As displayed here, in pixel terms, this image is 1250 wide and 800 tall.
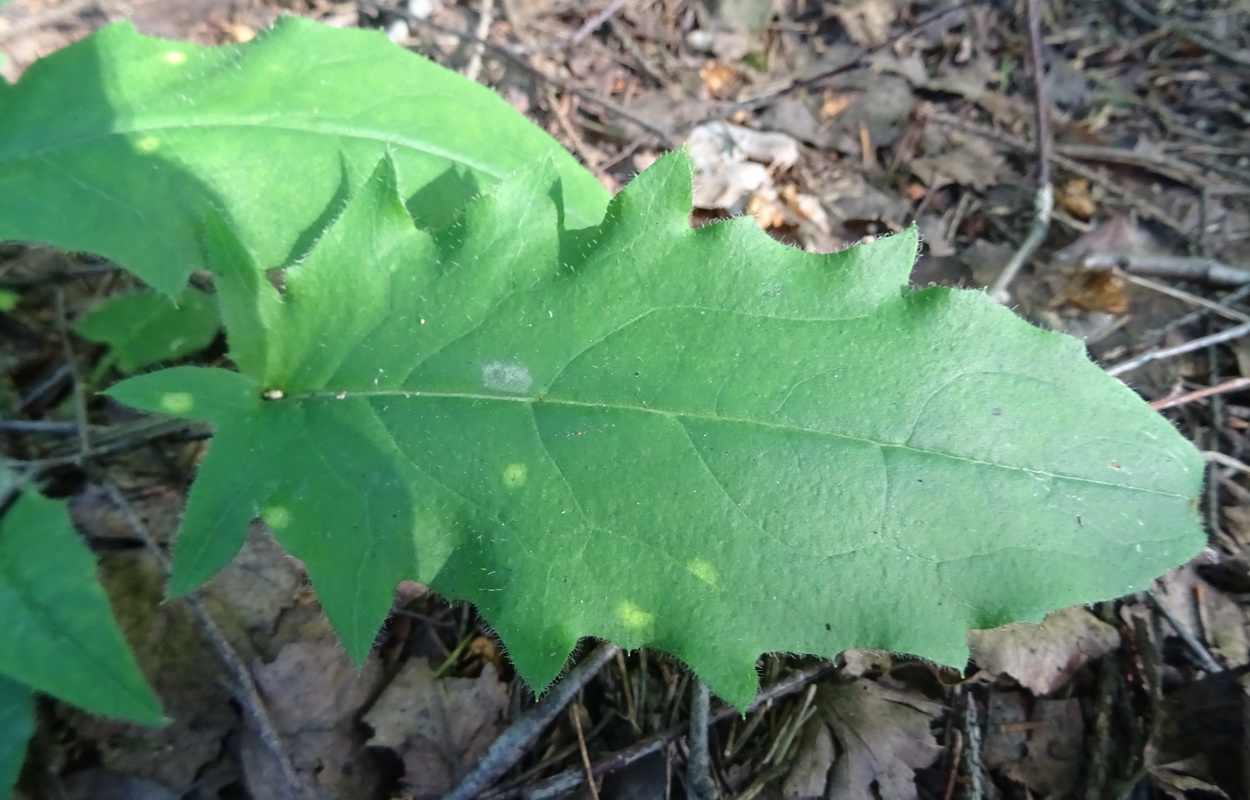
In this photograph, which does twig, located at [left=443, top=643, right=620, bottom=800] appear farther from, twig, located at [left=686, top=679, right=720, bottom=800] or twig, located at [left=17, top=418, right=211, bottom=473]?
twig, located at [left=17, top=418, right=211, bottom=473]

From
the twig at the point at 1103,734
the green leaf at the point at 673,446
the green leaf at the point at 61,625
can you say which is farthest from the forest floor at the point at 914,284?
the green leaf at the point at 673,446

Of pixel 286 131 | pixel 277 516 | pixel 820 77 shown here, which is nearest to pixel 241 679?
pixel 277 516

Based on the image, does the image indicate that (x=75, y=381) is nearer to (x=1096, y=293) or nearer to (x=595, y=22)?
(x=595, y=22)

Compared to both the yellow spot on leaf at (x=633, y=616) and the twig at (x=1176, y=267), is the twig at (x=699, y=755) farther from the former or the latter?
the twig at (x=1176, y=267)

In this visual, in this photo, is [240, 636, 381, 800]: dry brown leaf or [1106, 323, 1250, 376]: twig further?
[1106, 323, 1250, 376]: twig

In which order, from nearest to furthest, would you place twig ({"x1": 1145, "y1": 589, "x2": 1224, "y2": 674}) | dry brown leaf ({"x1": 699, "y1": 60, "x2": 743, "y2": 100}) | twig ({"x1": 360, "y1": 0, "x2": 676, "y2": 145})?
twig ({"x1": 1145, "y1": 589, "x2": 1224, "y2": 674}) < twig ({"x1": 360, "y1": 0, "x2": 676, "y2": 145}) < dry brown leaf ({"x1": 699, "y1": 60, "x2": 743, "y2": 100})

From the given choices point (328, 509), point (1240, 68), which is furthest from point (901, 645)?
point (1240, 68)

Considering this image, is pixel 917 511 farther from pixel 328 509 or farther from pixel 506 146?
pixel 506 146

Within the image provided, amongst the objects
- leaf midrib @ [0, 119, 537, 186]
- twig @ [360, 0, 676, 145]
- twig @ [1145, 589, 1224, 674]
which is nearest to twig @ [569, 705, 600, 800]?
leaf midrib @ [0, 119, 537, 186]
